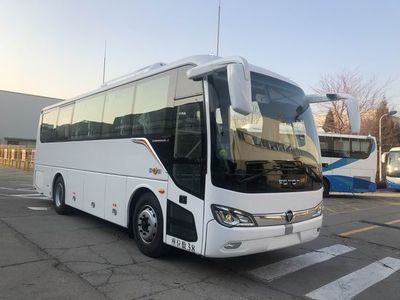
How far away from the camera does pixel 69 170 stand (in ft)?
34.4

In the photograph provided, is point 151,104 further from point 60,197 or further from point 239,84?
point 60,197

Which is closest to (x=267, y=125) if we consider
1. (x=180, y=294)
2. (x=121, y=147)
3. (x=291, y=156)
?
(x=291, y=156)

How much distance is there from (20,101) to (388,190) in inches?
2121

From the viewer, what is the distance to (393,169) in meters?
27.7

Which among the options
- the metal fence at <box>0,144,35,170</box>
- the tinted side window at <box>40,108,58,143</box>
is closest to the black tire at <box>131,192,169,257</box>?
the tinted side window at <box>40,108,58,143</box>

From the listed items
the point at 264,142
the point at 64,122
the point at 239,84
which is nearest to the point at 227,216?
the point at 264,142

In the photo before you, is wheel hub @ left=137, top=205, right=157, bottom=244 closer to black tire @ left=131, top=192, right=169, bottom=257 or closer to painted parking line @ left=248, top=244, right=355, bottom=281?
black tire @ left=131, top=192, right=169, bottom=257

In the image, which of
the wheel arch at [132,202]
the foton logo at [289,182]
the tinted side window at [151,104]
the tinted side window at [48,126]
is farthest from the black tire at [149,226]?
the tinted side window at [48,126]

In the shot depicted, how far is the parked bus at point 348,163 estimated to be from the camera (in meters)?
20.7

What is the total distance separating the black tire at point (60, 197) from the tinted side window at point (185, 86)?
563cm

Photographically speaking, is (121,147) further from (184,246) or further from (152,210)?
(184,246)

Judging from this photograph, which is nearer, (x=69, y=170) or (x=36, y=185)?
(x=69, y=170)

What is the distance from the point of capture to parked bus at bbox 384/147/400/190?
27422 mm

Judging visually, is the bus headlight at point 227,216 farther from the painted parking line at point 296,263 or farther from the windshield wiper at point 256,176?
the painted parking line at point 296,263
